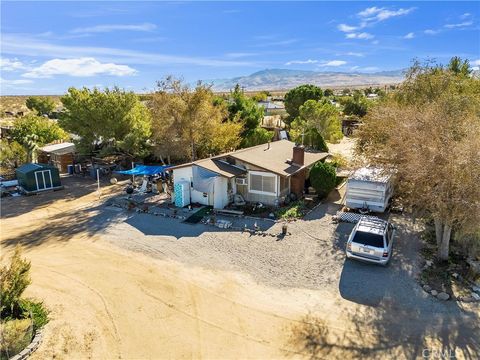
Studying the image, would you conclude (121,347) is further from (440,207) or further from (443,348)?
(440,207)

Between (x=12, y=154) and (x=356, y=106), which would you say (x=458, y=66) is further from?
(x=12, y=154)

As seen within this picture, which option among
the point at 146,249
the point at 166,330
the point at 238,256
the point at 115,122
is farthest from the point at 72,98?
the point at 166,330

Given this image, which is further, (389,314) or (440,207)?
(440,207)

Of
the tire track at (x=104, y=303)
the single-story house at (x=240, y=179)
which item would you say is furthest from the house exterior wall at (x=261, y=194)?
the tire track at (x=104, y=303)

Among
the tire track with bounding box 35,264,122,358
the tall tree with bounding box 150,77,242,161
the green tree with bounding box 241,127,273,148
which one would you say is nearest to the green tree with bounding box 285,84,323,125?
the green tree with bounding box 241,127,273,148

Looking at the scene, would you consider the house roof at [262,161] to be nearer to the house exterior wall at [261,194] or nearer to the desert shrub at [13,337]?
the house exterior wall at [261,194]

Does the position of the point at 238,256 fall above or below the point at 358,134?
below

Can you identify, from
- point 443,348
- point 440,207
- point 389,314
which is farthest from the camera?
point 440,207
